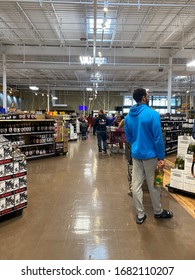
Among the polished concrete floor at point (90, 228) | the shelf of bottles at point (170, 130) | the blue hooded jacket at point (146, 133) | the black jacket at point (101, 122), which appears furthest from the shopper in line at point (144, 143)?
the shelf of bottles at point (170, 130)

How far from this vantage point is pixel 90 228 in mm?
3406

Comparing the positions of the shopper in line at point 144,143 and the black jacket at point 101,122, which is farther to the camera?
the black jacket at point 101,122

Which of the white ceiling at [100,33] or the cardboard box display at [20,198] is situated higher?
the white ceiling at [100,33]

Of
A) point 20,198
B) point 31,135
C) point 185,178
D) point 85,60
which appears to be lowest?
point 20,198

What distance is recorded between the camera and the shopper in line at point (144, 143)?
3262mm

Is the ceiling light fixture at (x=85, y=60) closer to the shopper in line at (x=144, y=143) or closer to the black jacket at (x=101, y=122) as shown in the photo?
the black jacket at (x=101, y=122)

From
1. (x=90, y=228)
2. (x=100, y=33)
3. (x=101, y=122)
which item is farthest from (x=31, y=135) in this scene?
(x=90, y=228)

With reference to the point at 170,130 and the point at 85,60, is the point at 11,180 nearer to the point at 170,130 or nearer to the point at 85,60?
the point at 170,130

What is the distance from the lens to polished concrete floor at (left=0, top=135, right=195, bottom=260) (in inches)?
109

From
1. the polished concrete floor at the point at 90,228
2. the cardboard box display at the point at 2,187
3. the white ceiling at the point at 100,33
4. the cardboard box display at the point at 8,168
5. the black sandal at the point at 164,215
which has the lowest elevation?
the polished concrete floor at the point at 90,228

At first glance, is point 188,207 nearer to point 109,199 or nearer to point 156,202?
point 156,202

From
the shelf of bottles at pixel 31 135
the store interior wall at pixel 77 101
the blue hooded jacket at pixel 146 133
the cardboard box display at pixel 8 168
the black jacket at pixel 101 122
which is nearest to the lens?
the blue hooded jacket at pixel 146 133

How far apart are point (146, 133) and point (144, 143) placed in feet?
0.42

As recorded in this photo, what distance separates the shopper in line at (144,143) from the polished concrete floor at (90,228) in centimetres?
39
